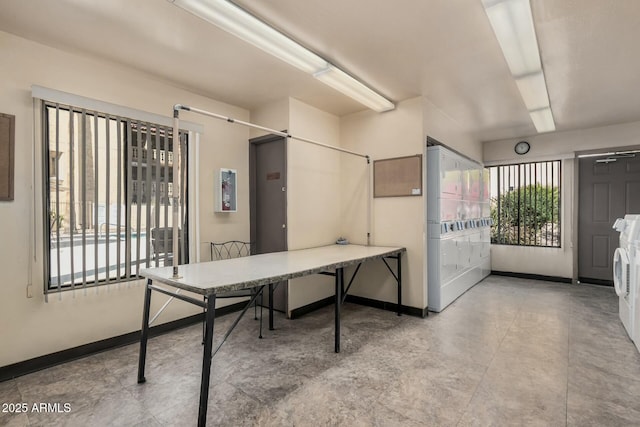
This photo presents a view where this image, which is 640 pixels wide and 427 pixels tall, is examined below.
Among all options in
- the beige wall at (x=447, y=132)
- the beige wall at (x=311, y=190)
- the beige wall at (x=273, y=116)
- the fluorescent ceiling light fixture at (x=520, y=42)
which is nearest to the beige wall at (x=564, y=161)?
the beige wall at (x=447, y=132)

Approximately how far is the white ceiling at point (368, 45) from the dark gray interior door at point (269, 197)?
0.63m

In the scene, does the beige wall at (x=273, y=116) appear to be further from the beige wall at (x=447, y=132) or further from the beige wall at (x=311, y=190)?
the beige wall at (x=447, y=132)

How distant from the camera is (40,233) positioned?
105 inches

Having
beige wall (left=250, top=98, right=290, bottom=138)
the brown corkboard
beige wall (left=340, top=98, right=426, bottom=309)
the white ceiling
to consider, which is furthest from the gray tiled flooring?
the white ceiling

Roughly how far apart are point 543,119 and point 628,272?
231cm

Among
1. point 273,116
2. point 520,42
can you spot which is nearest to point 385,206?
point 273,116

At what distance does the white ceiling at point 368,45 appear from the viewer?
88.0 inches

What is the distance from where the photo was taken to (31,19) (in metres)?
2.34

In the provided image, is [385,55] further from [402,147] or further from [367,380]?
[367,380]

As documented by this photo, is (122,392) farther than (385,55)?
No

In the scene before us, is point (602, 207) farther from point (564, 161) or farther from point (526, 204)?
point (526, 204)

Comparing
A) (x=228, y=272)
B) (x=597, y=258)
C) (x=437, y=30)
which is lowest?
(x=597, y=258)

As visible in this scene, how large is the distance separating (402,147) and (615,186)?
13.5 feet

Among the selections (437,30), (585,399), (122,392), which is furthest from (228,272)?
(585,399)
